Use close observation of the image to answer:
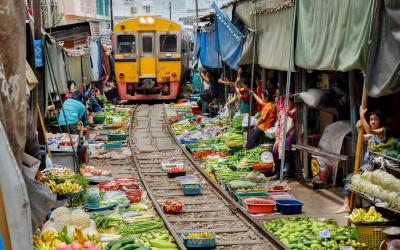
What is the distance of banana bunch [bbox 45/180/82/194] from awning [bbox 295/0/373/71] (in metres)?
4.25

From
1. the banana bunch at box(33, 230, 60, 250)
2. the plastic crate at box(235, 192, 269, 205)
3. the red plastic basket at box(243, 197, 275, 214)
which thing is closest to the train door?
the plastic crate at box(235, 192, 269, 205)

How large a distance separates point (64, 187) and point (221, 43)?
979 centimetres

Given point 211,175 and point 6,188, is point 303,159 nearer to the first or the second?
point 211,175

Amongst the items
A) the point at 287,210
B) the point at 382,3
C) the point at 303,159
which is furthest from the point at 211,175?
the point at 382,3

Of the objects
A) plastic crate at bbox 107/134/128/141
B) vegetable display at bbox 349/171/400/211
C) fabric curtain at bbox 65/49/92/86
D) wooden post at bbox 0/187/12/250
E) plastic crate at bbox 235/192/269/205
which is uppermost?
wooden post at bbox 0/187/12/250

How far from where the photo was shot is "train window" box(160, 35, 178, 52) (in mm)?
27359

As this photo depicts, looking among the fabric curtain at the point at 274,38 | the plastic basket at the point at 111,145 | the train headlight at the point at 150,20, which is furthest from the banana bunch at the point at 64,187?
the train headlight at the point at 150,20

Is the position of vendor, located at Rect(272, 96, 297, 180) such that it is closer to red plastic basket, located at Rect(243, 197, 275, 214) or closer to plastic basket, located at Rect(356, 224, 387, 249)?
red plastic basket, located at Rect(243, 197, 275, 214)

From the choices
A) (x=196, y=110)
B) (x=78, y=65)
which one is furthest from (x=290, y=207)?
(x=196, y=110)

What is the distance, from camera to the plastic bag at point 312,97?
454 inches

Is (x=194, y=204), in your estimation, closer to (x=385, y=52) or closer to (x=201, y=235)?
(x=201, y=235)

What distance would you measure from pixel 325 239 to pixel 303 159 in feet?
14.2

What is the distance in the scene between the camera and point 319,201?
11023 millimetres

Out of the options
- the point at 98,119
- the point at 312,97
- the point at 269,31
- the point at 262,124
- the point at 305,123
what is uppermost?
the point at 269,31
